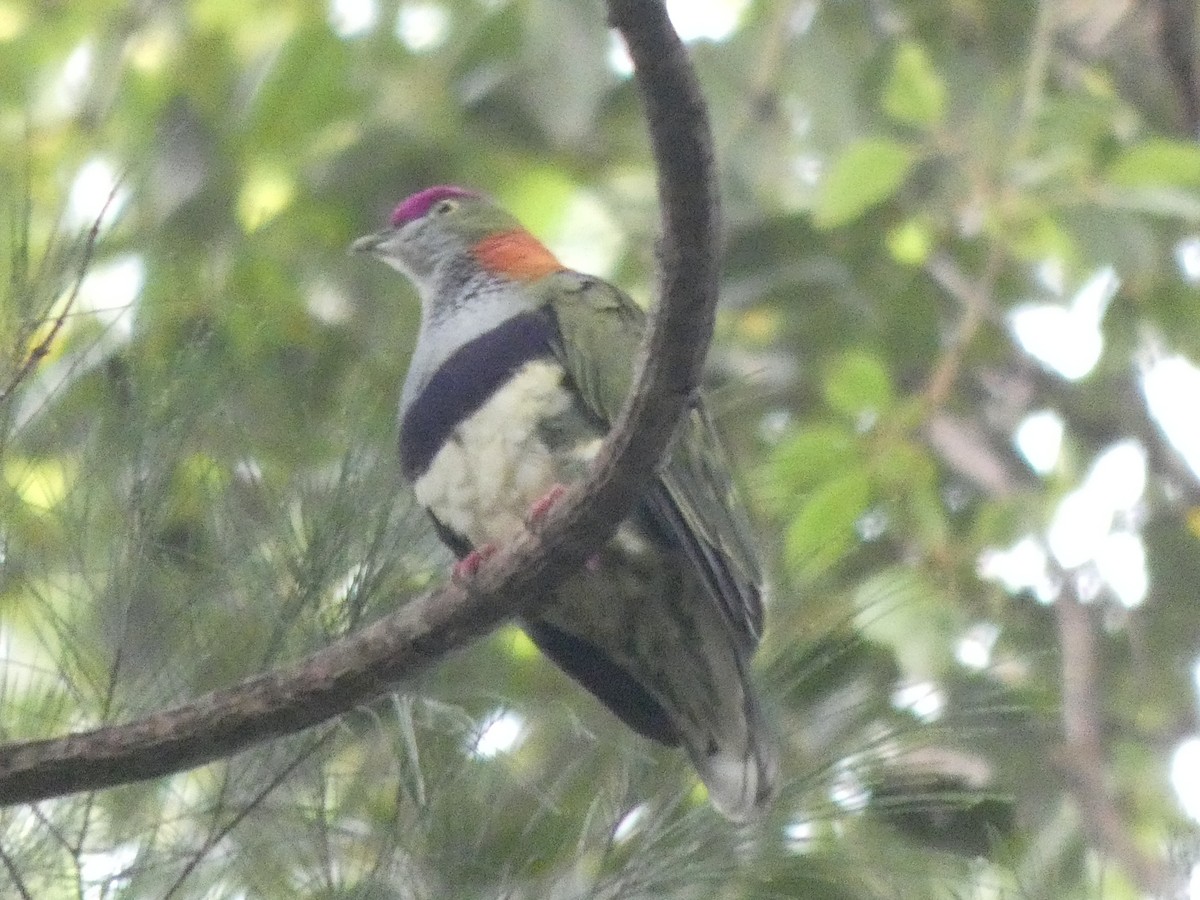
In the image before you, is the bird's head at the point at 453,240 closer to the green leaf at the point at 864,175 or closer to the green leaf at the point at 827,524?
the green leaf at the point at 864,175

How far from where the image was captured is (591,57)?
12.3 ft

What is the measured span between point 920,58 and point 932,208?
18.0 inches

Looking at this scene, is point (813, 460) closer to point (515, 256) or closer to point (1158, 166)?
point (515, 256)

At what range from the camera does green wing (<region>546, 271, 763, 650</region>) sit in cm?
249

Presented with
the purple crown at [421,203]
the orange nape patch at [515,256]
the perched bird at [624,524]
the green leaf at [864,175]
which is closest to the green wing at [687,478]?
the perched bird at [624,524]

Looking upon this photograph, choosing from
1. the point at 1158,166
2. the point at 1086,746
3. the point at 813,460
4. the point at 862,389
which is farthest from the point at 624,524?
the point at 1086,746

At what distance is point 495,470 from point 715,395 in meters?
0.50

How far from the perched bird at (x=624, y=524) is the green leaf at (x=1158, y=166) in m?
1.09

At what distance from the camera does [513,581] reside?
1.95 metres

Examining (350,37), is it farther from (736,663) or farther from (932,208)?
(736,663)

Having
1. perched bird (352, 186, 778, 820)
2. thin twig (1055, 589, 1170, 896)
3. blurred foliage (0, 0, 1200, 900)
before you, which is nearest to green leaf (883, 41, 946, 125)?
blurred foliage (0, 0, 1200, 900)

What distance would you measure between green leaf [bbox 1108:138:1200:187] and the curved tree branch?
171cm

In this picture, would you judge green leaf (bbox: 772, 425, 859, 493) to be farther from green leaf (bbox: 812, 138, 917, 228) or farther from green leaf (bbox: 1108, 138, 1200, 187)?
green leaf (bbox: 1108, 138, 1200, 187)

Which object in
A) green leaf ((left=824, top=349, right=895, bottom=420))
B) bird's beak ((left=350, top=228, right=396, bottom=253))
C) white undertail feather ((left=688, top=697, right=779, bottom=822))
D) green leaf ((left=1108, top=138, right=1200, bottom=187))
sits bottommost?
green leaf ((left=824, top=349, right=895, bottom=420))
